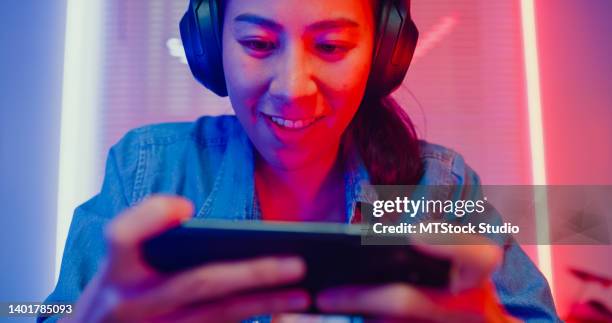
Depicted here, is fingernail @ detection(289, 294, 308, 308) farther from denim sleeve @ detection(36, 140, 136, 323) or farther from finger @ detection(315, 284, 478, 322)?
denim sleeve @ detection(36, 140, 136, 323)

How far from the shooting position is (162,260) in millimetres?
448

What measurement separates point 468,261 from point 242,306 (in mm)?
231

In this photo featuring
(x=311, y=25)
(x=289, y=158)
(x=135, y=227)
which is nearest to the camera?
(x=135, y=227)

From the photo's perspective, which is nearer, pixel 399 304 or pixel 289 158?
pixel 399 304

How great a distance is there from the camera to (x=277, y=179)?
36.1 inches

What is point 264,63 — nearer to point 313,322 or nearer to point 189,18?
point 189,18

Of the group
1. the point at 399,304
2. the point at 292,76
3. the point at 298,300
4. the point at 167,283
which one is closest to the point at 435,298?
the point at 399,304

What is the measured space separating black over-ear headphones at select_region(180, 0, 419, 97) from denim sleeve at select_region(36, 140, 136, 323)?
→ 248 millimetres

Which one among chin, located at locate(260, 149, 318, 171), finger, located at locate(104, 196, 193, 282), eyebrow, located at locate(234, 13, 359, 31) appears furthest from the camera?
chin, located at locate(260, 149, 318, 171)

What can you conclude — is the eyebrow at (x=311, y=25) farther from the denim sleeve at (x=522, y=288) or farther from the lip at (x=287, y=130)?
the denim sleeve at (x=522, y=288)

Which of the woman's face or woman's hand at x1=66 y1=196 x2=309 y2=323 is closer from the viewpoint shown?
woman's hand at x1=66 y1=196 x2=309 y2=323

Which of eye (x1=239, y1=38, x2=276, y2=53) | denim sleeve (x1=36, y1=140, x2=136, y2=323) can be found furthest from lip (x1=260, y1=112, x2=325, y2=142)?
denim sleeve (x1=36, y1=140, x2=136, y2=323)

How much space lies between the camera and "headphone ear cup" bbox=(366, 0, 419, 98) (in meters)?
0.77

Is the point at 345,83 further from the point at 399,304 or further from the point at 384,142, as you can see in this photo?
the point at 399,304
